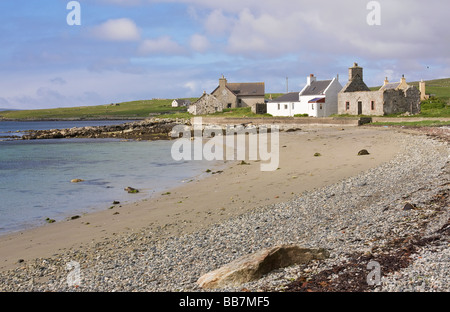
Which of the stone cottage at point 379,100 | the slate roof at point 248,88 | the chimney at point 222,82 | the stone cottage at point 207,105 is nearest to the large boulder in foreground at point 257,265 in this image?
the stone cottage at point 379,100

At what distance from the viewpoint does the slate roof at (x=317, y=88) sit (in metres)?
56.4

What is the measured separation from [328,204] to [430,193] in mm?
2624

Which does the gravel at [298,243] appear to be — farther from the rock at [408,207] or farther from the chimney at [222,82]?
the chimney at [222,82]

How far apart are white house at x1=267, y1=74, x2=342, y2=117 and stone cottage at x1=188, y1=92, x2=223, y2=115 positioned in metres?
22.1

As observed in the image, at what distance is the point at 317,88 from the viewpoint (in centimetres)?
5728

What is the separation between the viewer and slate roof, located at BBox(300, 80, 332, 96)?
56.4 m

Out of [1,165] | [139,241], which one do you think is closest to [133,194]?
[139,241]

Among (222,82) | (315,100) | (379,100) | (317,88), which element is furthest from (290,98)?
(222,82)

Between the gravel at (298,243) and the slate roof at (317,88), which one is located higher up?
the slate roof at (317,88)

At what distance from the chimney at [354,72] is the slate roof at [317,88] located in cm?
331
